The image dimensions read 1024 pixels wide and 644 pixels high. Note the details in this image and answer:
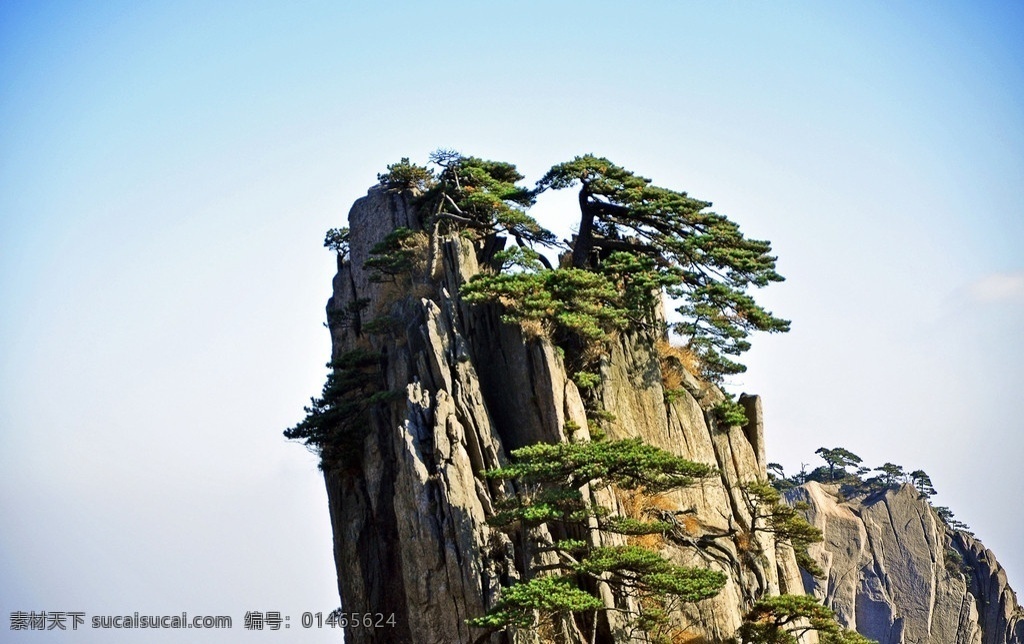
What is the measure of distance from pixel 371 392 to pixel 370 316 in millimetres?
4441

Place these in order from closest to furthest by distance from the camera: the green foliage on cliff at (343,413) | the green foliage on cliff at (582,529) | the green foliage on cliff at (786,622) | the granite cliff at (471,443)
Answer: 1. the green foliage on cliff at (582,529)
2. the granite cliff at (471,443)
3. the green foliage on cliff at (786,622)
4. the green foliage on cliff at (343,413)

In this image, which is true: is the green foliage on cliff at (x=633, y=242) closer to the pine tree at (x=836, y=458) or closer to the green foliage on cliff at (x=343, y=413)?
the green foliage on cliff at (x=343, y=413)

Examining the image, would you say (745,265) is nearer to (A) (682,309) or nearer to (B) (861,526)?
(A) (682,309)

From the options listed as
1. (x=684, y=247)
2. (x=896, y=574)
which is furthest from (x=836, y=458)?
(x=684, y=247)

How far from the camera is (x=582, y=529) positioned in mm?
33719

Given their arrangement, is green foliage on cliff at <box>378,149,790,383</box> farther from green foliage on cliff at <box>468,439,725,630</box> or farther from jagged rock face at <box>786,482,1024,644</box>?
jagged rock face at <box>786,482,1024,644</box>

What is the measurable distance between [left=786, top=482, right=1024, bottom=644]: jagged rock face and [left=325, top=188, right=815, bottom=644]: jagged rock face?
3324 cm

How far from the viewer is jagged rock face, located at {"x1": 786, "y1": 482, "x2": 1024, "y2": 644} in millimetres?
72312

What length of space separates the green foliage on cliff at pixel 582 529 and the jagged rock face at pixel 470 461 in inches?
30.5

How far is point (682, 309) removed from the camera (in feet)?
135

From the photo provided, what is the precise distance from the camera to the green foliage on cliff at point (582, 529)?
31.0 m

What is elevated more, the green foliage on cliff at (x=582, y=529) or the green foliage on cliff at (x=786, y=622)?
the green foliage on cliff at (x=582, y=529)

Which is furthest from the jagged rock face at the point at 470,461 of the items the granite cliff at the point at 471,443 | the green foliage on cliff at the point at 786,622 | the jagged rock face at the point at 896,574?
the jagged rock face at the point at 896,574

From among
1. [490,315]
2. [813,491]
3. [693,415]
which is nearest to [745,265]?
[693,415]
